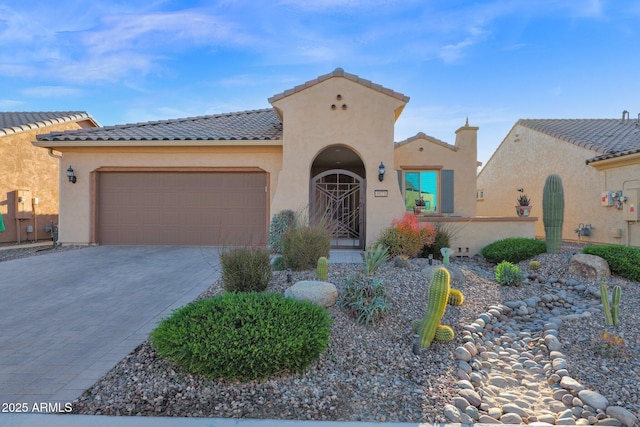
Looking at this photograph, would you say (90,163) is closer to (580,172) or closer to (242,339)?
(242,339)

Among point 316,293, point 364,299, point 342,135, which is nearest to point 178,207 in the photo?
point 342,135

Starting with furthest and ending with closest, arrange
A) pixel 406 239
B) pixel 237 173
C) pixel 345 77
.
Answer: pixel 237 173 < pixel 345 77 < pixel 406 239

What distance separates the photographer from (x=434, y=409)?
2.99 meters

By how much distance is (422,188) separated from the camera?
13820 mm

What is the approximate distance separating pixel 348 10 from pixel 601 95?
11.0 m

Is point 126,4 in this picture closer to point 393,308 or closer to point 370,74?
point 370,74

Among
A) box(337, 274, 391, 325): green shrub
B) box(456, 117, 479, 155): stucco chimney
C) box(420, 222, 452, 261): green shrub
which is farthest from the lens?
box(456, 117, 479, 155): stucco chimney

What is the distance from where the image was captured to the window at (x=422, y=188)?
44.9ft

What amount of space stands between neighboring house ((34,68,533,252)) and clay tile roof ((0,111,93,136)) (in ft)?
12.9

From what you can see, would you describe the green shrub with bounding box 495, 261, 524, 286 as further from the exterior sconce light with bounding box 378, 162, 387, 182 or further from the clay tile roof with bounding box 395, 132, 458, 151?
the clay tile roof with bounding box 395, 132, 458, 151

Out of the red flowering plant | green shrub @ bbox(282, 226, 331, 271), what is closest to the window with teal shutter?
the red flowering plant

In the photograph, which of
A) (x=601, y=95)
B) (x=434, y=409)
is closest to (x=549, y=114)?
(x=601, y=95)

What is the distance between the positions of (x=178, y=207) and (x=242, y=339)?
9.33 meters

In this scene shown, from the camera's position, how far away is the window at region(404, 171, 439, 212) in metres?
13.7
